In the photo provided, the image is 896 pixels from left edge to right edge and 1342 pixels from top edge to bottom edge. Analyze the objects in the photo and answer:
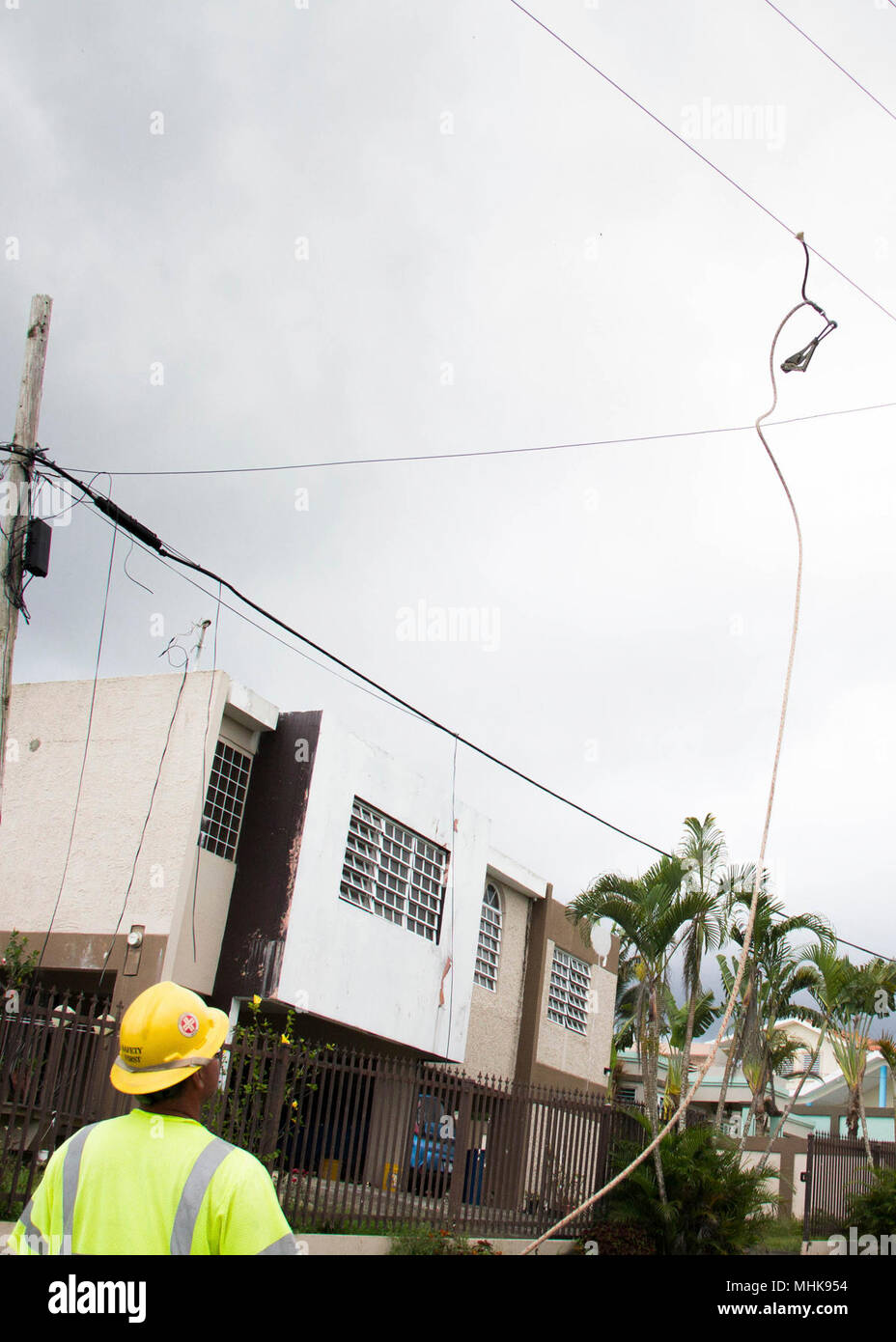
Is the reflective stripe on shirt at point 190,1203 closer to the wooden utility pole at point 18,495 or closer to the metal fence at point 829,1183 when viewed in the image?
the wooden utility pole at point 18,495

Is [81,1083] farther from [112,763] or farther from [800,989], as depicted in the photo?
[800,989]

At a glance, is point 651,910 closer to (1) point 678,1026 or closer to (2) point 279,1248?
(2) point 279,1248

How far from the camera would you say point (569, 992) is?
2333cm

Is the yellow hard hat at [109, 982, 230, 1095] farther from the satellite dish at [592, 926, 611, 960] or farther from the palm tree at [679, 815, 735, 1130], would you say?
the satellite dish at [592, 926, 611, 960]

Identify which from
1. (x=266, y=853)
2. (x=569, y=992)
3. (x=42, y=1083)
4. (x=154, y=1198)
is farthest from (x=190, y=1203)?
(x=569, y=992)

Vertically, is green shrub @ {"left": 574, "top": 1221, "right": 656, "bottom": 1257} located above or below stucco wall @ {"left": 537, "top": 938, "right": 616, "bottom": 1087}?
below

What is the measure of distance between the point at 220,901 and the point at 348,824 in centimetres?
219

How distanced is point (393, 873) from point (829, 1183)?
7.96m

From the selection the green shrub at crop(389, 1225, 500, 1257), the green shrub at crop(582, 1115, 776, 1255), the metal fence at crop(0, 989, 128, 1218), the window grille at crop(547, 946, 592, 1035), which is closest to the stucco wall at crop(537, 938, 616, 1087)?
the window grille at crop(547, 946, 592, 1035)

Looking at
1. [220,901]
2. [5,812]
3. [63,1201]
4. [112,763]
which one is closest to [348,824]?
[220,901]

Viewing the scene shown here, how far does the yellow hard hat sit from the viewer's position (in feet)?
8.46

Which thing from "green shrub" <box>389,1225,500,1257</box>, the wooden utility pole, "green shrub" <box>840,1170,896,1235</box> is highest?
the wooden utility pole

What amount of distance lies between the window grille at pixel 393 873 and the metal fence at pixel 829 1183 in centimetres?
648

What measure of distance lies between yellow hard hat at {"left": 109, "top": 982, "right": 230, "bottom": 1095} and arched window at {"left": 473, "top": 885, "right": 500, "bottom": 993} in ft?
60.4
